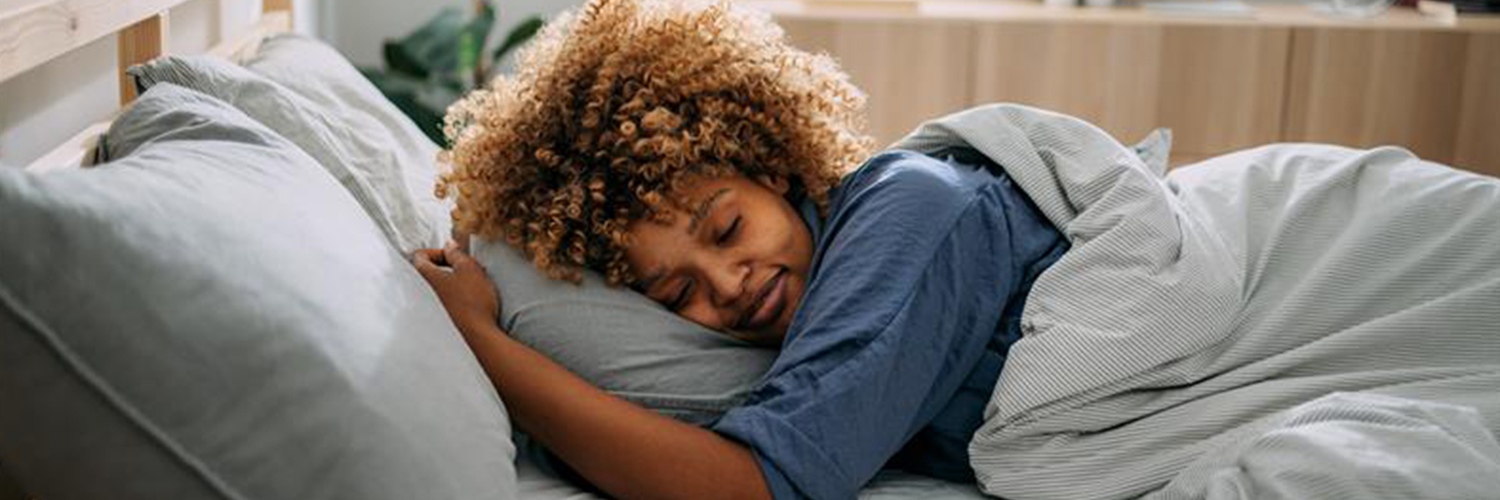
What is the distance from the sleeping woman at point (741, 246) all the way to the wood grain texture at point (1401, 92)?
7.03 ft

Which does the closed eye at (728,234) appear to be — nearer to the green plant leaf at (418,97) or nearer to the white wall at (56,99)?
the white wall at (56,99)

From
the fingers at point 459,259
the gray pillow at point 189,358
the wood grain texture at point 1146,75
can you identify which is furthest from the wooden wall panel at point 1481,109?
the gray pillow at point 189,358

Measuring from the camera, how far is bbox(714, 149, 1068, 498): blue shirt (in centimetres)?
126

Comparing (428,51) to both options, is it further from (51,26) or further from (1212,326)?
(1212,326)

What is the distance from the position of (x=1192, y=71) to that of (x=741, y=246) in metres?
2.27

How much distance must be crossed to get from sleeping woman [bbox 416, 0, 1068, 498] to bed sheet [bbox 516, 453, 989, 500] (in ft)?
0.07

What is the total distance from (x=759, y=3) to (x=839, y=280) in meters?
2.24

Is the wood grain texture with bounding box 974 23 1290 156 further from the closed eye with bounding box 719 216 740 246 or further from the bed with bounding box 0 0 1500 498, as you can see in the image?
the closed eye with bounding box 719 216 740 246

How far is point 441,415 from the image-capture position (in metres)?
1.08

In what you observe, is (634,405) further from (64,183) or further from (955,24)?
(955,24)

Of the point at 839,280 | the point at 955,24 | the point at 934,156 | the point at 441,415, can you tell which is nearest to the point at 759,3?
the point at 955,24

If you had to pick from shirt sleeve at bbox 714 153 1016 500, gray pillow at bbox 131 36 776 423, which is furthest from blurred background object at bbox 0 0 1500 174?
shirt sleeve at bbox 714 153 1016 500

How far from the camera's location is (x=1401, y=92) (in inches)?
135

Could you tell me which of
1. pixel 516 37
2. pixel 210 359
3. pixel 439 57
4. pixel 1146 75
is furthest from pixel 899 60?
pixel 210 359
